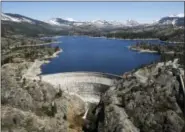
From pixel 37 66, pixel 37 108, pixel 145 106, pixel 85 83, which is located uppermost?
pixel 37 66

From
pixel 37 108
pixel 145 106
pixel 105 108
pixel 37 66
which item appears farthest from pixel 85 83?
pixel 37 66

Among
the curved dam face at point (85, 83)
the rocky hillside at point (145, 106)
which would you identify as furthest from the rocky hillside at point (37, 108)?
the rocky hillside at point (145, 106)

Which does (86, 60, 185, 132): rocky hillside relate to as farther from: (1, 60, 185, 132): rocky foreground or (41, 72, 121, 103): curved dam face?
(41, 72, 121, 103): curved dam face

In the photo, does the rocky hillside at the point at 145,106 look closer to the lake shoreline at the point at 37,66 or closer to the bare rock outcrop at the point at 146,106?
the bare rock outcrop at the point at 146,106

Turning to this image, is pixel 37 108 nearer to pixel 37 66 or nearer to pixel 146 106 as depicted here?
pixel 146 106

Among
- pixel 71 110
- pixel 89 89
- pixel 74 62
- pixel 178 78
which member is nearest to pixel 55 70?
pixel 74 62

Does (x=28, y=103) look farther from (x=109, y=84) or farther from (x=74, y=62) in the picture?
(x=74, y=62)
